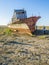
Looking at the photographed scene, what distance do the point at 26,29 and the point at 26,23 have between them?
46.2 inches

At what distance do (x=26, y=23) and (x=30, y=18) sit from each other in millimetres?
1221

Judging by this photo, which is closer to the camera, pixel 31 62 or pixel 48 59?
pixel 31 62

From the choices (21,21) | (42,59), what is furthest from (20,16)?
(42,59)

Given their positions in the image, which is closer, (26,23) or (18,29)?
(26,23)

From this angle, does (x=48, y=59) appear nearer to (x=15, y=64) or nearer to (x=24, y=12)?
(x=15, y=64)

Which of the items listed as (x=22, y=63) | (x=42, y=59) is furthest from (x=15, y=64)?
(x=42, y=59)

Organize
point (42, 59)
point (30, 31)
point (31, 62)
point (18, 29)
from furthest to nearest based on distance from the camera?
point (18, 29) → point (30, 31) → point (42, 59) → point (31, 62)

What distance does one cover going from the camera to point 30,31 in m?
30.6

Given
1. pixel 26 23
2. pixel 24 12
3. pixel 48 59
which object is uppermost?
pixel 24 12

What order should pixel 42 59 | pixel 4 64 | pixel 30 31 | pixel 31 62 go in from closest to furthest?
pixel 4 64, pixel 31 62, pixel 42 59, pixel 30 31

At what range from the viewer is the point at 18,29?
1385 inches

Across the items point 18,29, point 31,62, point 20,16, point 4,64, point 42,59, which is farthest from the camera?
point 20,16

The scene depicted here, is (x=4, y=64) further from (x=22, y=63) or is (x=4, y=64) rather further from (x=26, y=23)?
(x=26, y=23)

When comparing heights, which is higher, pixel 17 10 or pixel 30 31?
pixel 17 10
